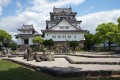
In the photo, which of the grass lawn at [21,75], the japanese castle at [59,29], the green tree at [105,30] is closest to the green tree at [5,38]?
the japanese castle at [59,29]

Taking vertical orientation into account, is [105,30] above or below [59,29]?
below

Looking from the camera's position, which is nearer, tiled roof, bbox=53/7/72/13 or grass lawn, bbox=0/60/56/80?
grass lawn, bbox=0/60/56/80

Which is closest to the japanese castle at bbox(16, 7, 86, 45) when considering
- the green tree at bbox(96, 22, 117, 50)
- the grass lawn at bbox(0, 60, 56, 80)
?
the green tree at bbox(96, 22, 117, 50)

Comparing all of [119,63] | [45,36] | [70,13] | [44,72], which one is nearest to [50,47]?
[45,36]

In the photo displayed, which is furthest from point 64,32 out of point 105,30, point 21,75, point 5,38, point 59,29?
point 21,75

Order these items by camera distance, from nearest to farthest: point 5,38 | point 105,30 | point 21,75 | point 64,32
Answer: point 21,75 < point 105,30 < point 64,32 < point 5,38

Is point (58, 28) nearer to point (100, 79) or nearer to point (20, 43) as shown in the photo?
point (20, 43)

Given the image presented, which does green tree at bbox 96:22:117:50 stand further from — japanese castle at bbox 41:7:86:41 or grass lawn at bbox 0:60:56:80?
grass lawn at bbox 0:60:56:80

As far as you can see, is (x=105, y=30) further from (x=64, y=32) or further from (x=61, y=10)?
(x=61, y=10)

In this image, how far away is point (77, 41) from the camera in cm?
6144

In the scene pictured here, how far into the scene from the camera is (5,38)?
67.6 m

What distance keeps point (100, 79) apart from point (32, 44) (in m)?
55.9

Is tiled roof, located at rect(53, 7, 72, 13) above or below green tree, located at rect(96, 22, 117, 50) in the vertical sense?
above

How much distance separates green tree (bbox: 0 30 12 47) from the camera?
218 feet
